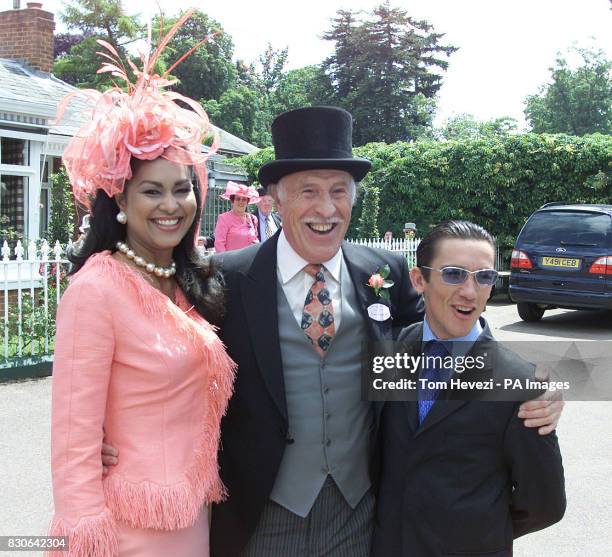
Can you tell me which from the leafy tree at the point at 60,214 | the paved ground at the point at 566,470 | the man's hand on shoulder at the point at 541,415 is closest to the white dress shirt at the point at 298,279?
the man's hand on shoulder at the point at 541,415

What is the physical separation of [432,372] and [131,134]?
3.89ft

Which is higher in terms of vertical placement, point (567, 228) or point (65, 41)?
point (65, 41)

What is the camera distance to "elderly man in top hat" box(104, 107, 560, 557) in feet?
7.22

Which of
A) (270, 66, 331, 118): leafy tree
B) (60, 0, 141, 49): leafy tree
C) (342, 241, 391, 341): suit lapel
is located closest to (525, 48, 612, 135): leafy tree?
(270, 66, 331, 118): leafy tree

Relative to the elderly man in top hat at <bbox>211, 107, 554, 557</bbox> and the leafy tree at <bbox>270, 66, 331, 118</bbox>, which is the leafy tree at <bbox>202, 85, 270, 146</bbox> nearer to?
the leafy tree at <bbox>270, 66, 331, 118</bbox>

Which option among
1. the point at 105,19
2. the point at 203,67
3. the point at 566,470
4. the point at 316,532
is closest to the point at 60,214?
the point at 566,470

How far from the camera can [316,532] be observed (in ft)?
7.20

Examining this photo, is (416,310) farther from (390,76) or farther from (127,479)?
(390,76)

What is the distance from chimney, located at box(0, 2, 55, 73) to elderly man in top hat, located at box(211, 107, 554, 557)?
51.3 ft

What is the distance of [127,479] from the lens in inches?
80.4

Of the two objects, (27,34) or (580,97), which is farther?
(580,97)

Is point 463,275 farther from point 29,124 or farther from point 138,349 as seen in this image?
point 29,124

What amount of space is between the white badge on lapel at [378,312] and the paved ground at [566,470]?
220 centimetres

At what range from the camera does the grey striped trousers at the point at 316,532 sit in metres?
2.19
